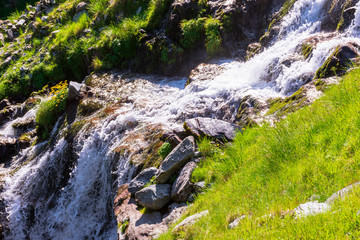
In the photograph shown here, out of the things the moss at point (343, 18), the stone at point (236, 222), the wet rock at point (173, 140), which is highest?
the moss at point (343, 18)

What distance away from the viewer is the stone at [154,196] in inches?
208

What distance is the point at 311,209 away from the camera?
7.94ft

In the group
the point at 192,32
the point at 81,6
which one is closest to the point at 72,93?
the point at 192,32

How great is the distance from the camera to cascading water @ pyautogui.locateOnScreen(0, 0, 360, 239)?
7.46 metres

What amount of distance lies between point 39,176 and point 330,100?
9.19m

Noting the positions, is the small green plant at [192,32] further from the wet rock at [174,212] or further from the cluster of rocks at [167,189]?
the wet rock at [174,212]

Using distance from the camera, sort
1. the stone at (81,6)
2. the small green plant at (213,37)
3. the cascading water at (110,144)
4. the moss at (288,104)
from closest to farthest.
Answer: the moss at (288,104) → the cascading water at (110,144) → the small green plant at (213,37) → the stone at (81,6)

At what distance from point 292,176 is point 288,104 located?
3.07 meters

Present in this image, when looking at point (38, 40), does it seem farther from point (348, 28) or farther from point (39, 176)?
point (348, 28)

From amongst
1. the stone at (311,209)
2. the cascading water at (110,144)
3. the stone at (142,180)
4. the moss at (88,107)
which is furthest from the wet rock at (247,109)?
the moss at (88,107)

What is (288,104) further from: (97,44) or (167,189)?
(97,44)

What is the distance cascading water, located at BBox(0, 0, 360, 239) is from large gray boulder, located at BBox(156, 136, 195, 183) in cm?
176

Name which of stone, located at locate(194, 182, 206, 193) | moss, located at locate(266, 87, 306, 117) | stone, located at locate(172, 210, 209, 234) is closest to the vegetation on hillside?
moss, located at locate(266, 87, 306, 117)

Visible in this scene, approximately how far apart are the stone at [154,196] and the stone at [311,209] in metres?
3.11
